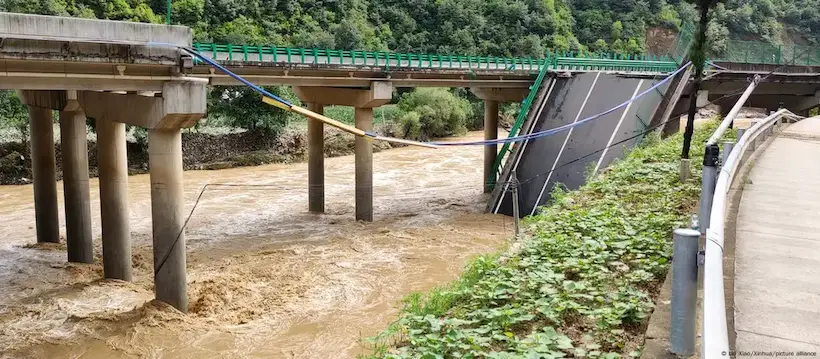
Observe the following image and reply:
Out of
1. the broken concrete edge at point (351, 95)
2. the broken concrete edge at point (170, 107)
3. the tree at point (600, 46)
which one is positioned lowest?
the broken concrete edge at point (170, 107)

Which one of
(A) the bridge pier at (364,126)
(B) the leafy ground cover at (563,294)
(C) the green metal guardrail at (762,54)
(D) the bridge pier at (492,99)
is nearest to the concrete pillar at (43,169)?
(A) the bridge pier at (364,126)

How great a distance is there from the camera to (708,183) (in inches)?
228

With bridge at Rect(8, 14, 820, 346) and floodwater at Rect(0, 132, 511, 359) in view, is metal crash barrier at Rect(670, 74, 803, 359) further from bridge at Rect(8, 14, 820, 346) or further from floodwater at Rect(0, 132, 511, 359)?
floodwater at Rect(0, 132, 511, 359)

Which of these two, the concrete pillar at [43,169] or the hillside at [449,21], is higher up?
the hillside at [449,21]

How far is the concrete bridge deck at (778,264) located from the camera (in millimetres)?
4188

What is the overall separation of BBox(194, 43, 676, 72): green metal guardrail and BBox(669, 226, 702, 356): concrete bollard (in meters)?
17.1

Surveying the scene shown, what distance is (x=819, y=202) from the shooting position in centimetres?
834

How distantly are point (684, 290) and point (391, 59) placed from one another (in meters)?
20.9

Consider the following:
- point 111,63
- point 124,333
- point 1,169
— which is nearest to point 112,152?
point 111,63

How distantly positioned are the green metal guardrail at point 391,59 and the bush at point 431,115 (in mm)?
16252

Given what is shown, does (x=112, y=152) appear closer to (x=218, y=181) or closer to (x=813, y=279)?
(x=813, y=279)

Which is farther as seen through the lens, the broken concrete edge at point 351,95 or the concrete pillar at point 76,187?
the broken concrete edge at point 351,95

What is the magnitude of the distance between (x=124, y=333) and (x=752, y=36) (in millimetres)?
94896

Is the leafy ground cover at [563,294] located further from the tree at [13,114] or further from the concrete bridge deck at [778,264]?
the tree at [13,114]
